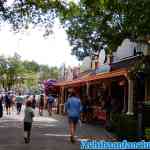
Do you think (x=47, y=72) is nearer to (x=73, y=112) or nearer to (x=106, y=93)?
(x=106, y=93)

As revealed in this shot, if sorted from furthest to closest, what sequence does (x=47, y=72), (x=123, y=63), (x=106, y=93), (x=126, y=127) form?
(x=47, y=72), (x=106, y=93), (x=123, y=63), (x=126, y=127)

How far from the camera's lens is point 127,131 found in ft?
61.1

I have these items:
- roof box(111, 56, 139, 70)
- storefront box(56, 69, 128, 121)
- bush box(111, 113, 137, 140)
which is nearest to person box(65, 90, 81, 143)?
bush box(111, 113, 137, 140)

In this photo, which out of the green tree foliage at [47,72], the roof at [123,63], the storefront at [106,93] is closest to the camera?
the storefront at [106,93]

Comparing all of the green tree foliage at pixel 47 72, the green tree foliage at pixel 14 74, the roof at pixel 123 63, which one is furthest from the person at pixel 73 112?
the green tree foliage at pixel 47 72

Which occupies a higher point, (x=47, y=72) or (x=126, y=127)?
(x=47, y=72)

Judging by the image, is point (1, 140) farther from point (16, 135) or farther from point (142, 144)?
point (142, 144)

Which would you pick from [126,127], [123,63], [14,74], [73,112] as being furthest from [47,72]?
[126,127]

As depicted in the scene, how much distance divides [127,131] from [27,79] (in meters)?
96.6

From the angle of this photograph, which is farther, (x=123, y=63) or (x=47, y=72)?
(x=47, y=72)

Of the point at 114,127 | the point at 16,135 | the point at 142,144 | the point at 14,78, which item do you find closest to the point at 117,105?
the point at 114,127

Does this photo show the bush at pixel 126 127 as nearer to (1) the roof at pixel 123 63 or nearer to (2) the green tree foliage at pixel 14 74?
(1) the roof at pixel 123 63

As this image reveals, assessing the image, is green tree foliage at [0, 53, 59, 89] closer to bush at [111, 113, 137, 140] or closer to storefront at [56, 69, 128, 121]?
storefront at [56, 69, 128, 121]

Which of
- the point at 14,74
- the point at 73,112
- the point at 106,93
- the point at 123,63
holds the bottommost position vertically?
the point at 73,112
